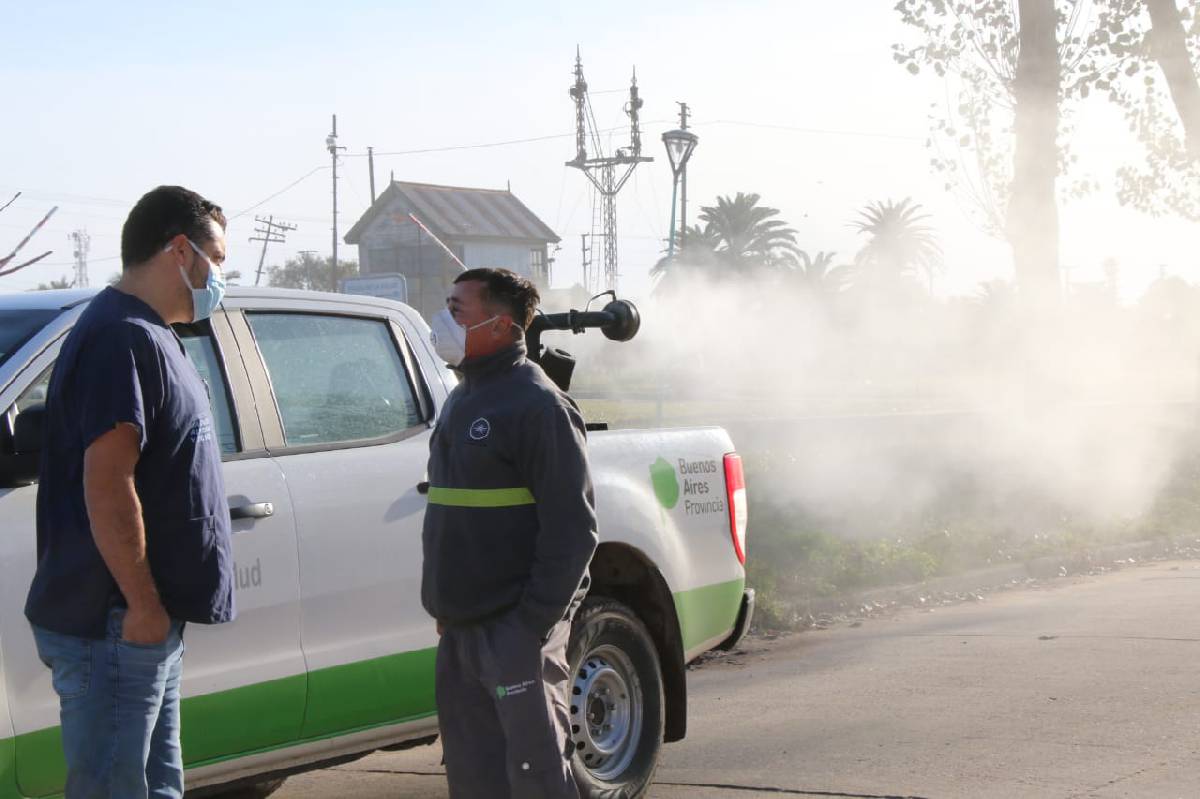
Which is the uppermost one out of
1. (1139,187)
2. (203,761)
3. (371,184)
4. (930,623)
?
(371,184)

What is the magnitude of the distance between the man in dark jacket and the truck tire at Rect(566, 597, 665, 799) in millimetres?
944

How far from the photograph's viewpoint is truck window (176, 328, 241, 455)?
177 inches

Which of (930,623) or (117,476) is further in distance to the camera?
(930,623)

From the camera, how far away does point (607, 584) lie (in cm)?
541

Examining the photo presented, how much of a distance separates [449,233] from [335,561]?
71.0m

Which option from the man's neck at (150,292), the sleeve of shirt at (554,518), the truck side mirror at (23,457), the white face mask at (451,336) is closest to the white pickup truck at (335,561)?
the truck side mirror at (23,457)

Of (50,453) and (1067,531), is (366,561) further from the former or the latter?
(1067,531)

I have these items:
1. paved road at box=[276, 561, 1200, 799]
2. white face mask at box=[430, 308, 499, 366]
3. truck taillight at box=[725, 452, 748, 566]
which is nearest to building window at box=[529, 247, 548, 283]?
paved road at box=[276, 561, 1200, 799]

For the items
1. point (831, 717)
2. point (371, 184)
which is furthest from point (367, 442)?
point (371, 184)

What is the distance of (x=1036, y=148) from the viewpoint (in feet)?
58.8

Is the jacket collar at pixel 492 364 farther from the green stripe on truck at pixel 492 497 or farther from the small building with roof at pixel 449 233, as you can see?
the small building with roof at pixel 449 233

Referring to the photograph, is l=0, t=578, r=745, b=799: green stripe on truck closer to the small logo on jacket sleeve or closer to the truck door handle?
the truck door handle

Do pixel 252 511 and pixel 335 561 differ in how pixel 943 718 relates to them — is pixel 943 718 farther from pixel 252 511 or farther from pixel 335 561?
pixel 252 511

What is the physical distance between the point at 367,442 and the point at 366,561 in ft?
1.53
